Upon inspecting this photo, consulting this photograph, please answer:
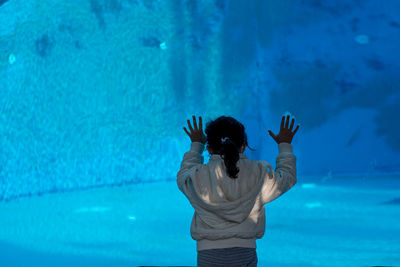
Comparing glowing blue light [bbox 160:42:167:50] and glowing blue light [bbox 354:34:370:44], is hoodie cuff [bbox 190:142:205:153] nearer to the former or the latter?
glowing blue light [bbox 160:42:167:50]

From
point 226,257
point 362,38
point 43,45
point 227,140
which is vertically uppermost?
point 362,38

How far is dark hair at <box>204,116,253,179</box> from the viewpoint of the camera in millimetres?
981

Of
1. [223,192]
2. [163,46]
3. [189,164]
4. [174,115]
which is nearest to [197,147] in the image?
[189,164]

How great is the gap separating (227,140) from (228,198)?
0.12 metres

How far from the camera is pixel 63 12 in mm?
4469

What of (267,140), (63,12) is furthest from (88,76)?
(267,140)

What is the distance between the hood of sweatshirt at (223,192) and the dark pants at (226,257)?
54mm

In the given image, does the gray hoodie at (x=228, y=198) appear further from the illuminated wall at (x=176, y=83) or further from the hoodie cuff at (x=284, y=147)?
the illuminated wall at (x=176, y=83)

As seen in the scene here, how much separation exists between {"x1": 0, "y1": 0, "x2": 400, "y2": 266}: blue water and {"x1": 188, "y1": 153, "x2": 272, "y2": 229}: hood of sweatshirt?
4.44ft

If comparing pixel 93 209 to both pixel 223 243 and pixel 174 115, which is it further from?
pixel 223 243

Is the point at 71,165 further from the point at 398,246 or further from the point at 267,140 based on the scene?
the point at 398,246

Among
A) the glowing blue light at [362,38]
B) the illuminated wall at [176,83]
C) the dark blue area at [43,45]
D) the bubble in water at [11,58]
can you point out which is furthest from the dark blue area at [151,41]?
the glowing blue light at [362,38]

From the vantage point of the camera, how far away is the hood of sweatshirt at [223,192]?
0.98 metres

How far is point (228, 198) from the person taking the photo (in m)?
0.99
